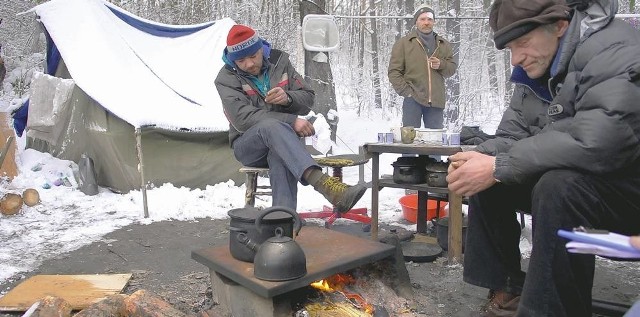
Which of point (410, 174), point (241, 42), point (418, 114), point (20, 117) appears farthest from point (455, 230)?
point (20, 117)

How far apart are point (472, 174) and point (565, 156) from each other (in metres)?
0.36

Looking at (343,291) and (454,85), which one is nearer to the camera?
(343,291)

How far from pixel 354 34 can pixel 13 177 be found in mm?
14971

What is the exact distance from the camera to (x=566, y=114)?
6.50ft

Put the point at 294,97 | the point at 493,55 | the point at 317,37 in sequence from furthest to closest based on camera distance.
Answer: the point at 493,55 → the point at 317,37 → the point at 294,97

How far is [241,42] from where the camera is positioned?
146 inches

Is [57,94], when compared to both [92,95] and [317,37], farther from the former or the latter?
[317,37]

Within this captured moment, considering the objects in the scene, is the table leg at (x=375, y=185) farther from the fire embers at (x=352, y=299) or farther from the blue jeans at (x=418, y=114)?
the blue jeans at (x=418, y=114)

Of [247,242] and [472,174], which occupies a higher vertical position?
[472,174]

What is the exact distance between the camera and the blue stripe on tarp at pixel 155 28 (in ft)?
22.1

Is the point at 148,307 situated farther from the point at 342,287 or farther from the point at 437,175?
the point at 437,175

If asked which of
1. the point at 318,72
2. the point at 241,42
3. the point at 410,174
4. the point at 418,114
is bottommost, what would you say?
the point at 410,174

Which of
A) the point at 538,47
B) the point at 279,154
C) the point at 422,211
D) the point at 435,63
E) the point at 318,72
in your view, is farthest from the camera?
the point at 318,72

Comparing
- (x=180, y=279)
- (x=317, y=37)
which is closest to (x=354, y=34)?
(x=317, y=37)
